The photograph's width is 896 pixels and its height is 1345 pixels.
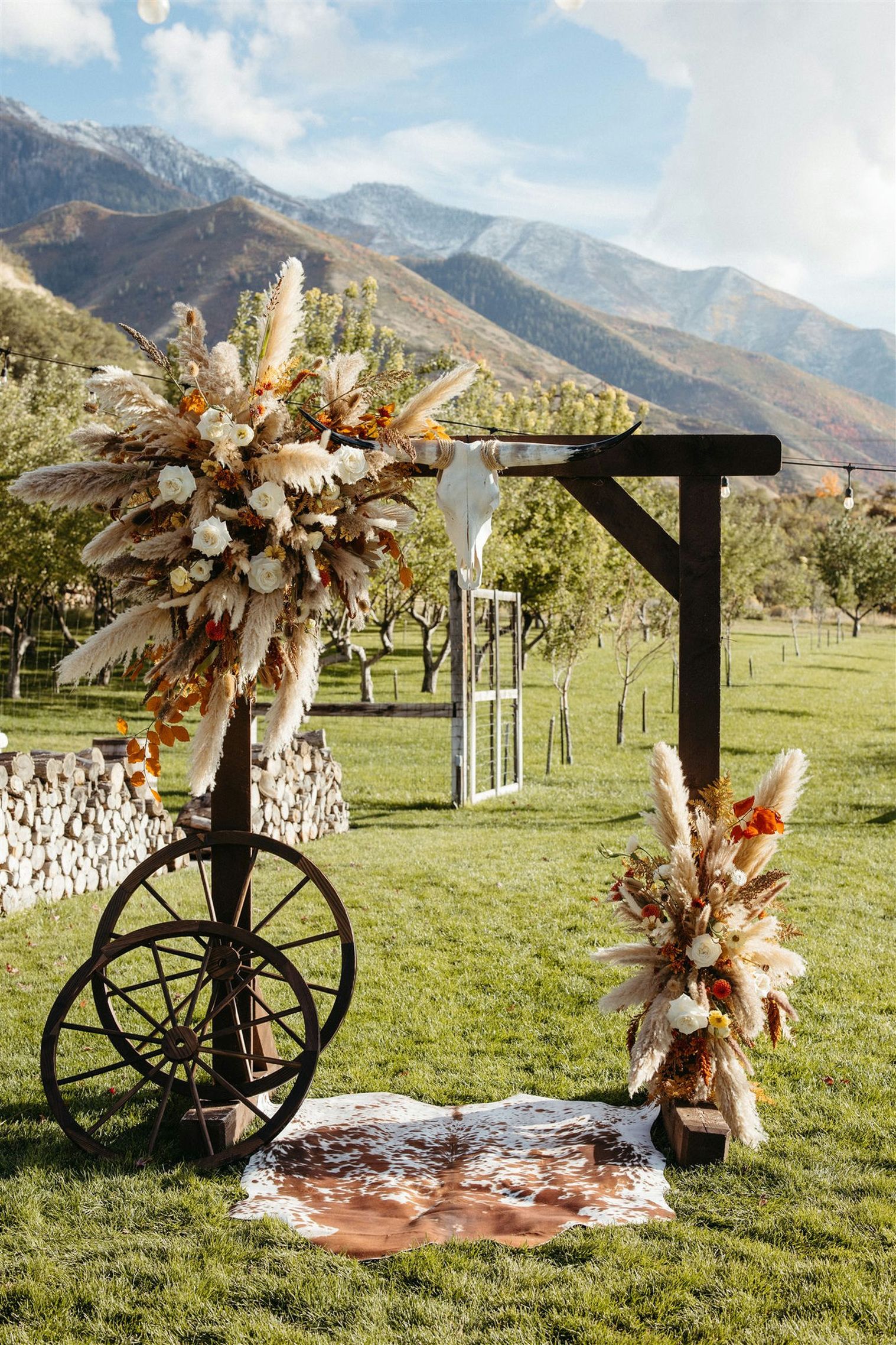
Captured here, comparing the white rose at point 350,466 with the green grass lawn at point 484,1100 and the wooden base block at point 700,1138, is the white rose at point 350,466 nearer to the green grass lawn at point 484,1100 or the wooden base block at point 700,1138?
the green grass lawn at point 484,1100

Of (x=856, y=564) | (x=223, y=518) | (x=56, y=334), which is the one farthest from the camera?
(x=56, y=334)

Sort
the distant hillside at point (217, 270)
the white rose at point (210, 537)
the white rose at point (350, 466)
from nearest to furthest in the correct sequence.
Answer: the white rose at point (210, 537) < the white rose at point (350, 466) < the distant hillside at point (217, 270)

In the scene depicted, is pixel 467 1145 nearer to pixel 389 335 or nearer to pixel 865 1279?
pixel 865 1279

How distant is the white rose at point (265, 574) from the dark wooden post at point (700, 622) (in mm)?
1707

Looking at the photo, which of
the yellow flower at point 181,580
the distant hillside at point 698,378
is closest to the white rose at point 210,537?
the yellow flower at point 181,580

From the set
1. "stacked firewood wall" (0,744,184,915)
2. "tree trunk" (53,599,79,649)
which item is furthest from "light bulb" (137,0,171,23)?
"tree trunk" (53,599,79,649)

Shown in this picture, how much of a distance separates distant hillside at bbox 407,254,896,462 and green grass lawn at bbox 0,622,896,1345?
150 m

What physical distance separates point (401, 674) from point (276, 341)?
22.2 metres

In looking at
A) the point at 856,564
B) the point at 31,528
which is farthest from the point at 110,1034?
the point at 856,564

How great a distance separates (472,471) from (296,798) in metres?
6.68

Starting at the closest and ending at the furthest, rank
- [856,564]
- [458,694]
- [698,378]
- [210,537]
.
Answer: [210,537] → [458,694] → [856,564] → [698,378]

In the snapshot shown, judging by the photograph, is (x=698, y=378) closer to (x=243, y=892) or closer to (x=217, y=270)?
(x=217, y=270)

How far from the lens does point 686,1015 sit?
11.8 ft

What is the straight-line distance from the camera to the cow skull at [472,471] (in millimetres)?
4168
